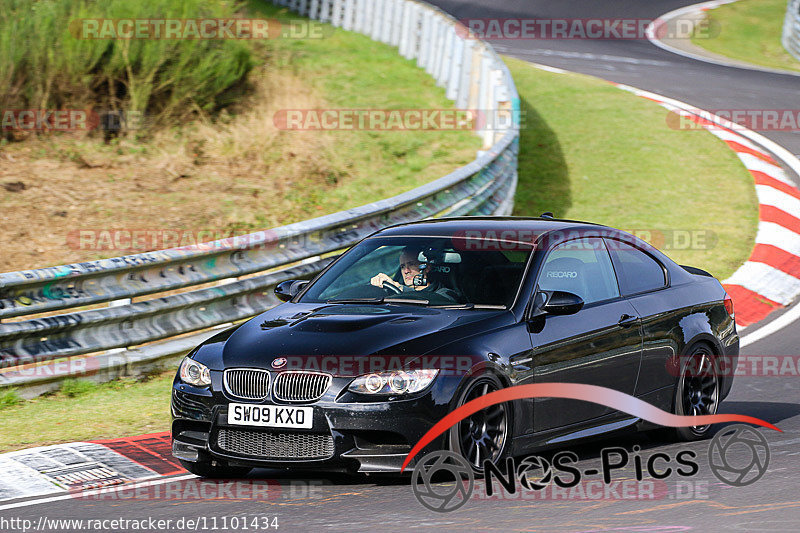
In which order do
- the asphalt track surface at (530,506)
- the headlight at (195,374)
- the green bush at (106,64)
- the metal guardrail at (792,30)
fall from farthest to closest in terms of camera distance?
the metal guardrail at (792,30), the green bush at (106,64), the headlight at (195,374), the asphalt track surface at (530,506)

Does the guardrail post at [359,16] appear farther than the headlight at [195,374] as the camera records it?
Yes

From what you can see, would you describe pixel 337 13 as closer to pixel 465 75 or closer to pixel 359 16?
pixel 359 16

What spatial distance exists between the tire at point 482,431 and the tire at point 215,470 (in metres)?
1.29

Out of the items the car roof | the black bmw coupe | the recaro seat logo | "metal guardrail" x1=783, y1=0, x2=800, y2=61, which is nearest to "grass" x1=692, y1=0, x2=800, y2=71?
"metal guardrail" x1=783, y1=0, x2=800, y2=61

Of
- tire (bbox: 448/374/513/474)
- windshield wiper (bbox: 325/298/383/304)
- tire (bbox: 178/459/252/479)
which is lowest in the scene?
tire (bbox: 178/459/252/479)

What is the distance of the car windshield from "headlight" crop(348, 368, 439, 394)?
893 mm

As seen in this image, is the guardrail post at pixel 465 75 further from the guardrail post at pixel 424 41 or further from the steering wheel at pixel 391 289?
the steering wheel at pixel 391 289

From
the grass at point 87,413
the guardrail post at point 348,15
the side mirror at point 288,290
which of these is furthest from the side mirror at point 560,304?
the guardrail post at point 348,15

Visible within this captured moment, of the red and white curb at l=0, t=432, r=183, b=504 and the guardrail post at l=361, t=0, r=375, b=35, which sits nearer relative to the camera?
the red and white curb at l=0, t=432, r=183, b=504

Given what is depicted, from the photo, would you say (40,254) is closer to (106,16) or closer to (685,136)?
(106,16)

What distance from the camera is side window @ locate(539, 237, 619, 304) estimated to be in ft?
23.4

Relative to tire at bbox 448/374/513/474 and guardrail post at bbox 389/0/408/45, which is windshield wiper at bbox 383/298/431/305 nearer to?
tire at bbox 448/374/513/474

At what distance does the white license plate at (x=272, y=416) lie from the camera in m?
5.99

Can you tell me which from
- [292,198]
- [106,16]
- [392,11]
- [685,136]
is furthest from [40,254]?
[392,11]
